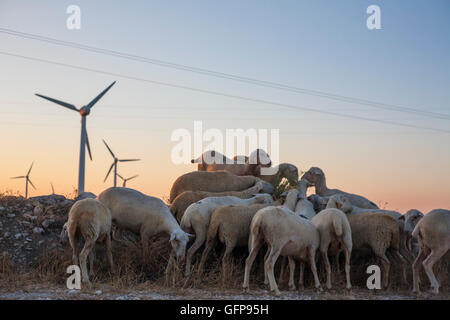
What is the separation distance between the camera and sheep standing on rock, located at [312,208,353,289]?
12.6 meters

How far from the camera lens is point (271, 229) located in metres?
12.0

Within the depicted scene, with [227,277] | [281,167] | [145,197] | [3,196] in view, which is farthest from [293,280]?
[3,196]

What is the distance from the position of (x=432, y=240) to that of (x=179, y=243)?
19.4 ft

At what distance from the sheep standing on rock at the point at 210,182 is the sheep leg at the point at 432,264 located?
702cm

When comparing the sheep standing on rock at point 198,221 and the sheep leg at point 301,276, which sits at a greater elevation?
the sheep standing on rock at point 198,221

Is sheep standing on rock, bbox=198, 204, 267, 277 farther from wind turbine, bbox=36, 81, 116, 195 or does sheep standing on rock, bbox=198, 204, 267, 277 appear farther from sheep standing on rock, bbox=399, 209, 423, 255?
wind turbine, bbox=36, 81, 116, 195

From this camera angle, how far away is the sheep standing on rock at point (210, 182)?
17812 mm

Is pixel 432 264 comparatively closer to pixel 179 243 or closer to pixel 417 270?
pixel 417 270

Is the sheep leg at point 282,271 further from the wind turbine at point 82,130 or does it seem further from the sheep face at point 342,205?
the wind turbine at point 82,130

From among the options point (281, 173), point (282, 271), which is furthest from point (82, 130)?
point (282, 271)

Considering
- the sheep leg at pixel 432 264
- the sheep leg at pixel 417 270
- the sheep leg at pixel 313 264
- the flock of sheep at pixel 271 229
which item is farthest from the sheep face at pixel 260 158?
the sheep leg at pixel 432 264

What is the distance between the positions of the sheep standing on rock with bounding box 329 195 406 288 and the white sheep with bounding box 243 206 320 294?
Answer: 164cm

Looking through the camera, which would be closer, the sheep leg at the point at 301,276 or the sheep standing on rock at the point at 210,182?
the sheep leg at the point at 301,276

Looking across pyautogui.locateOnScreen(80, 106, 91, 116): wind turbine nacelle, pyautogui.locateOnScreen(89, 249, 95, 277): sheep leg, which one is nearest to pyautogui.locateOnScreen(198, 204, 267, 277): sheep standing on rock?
pyautogui.locateOnScreen(89, 249, 95, 277): sheep leg
